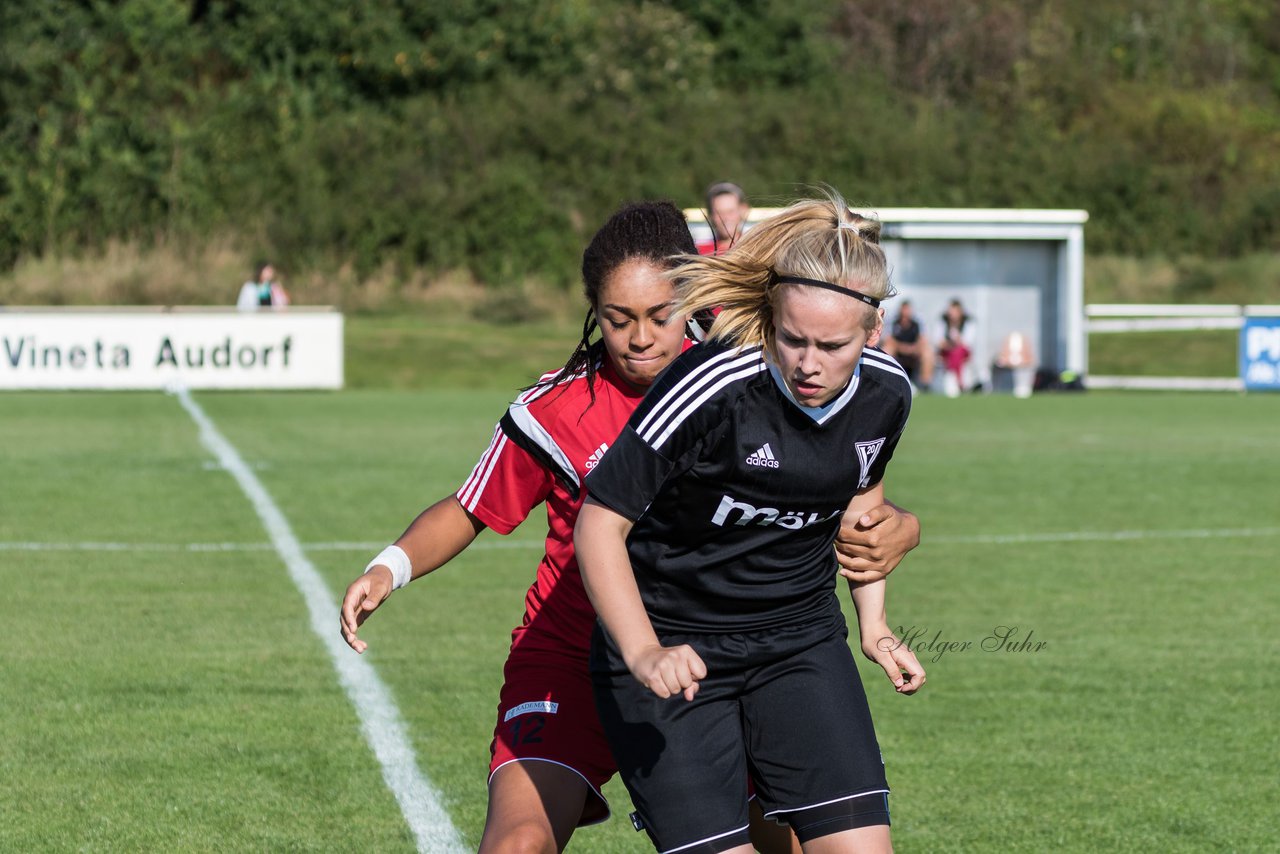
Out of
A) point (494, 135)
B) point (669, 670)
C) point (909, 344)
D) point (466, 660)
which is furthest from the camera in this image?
point (494, 135)

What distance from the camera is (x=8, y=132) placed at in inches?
1663

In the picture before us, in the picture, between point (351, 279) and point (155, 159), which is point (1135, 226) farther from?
point (155, 159)

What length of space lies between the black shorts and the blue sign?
91.9 ft

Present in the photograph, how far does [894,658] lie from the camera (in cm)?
378

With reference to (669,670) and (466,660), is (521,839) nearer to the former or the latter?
(669,670)

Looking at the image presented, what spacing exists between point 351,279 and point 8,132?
8.49 metres

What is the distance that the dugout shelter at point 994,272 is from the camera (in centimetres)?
3075

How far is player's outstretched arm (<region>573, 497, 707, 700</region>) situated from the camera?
10.4 feet

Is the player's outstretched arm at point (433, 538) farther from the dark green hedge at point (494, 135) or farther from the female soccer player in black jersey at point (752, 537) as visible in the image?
the dark green hedge at point (494, 135)

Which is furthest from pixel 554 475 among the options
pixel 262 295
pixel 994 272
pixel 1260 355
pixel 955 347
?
pixel 1260 355

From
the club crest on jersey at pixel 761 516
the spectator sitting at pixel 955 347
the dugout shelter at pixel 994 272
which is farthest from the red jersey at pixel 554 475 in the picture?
the dugout shelter at pixel 994 272

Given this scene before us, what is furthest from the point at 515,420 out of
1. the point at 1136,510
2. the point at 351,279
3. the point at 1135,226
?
the point at 1135,226

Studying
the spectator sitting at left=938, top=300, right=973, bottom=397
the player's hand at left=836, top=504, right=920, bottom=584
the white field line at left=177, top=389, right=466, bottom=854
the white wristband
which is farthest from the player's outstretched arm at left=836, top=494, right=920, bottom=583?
the spectator sitting at left=938, top=300, right=973, bottom=397

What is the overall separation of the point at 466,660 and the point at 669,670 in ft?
15.5
